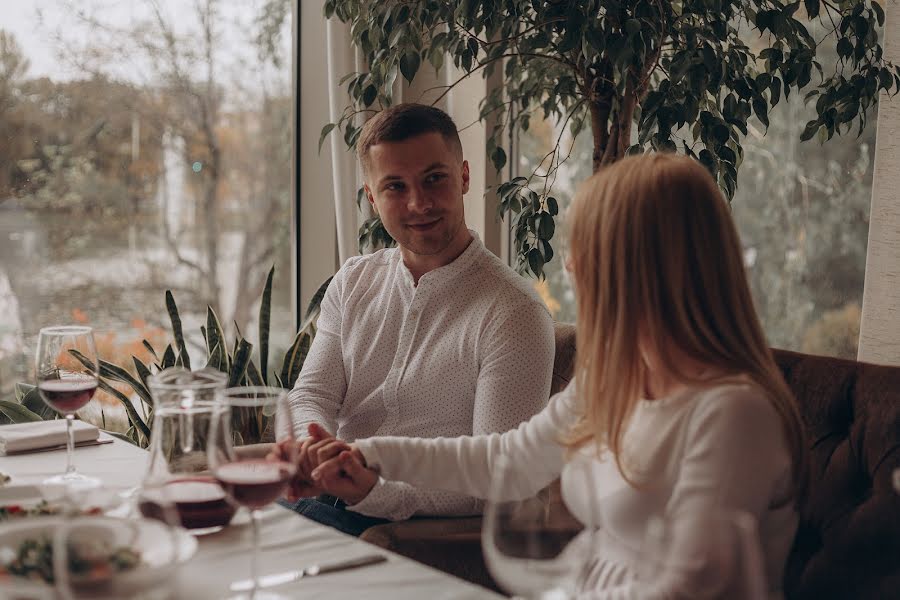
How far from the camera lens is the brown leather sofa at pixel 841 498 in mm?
1576

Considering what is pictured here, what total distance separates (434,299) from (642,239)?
1.03 m

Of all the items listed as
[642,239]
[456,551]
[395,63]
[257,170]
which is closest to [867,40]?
[395,63]

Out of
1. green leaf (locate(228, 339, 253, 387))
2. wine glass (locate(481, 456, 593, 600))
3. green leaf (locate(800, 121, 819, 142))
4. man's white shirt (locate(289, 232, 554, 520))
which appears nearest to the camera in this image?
wine glass (locate(481, 456, 593, 600))

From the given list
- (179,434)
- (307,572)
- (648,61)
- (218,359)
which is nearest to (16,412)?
(218,359)

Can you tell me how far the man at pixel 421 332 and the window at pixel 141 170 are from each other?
1280mm

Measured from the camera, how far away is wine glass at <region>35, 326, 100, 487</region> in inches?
66.4

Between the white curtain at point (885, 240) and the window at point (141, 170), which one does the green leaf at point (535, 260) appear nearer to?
the white curtain at point (885, 240)

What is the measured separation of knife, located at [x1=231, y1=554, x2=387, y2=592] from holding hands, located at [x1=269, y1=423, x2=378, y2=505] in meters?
0.32

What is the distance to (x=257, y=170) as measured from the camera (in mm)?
3695

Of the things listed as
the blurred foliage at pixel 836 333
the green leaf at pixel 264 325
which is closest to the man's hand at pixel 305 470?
the green leaf at pixel 264 325

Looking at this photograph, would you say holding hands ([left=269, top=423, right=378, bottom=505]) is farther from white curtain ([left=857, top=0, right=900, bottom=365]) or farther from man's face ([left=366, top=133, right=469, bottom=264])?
white curtain ([left=857, top=0, right=900, bottom=365])

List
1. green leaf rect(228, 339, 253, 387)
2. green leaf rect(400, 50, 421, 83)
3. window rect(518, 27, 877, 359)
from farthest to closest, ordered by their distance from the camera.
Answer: green leaf rect(228, 339, 253, 387)
window rect(518, 27, 877, 359)
green leaf rect(400, 50, 421, 83)

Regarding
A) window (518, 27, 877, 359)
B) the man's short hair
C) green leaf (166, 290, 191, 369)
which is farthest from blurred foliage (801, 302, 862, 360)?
green leaf (166, 290, 191, 369)

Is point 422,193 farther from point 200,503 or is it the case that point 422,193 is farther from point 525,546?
point 525,546
